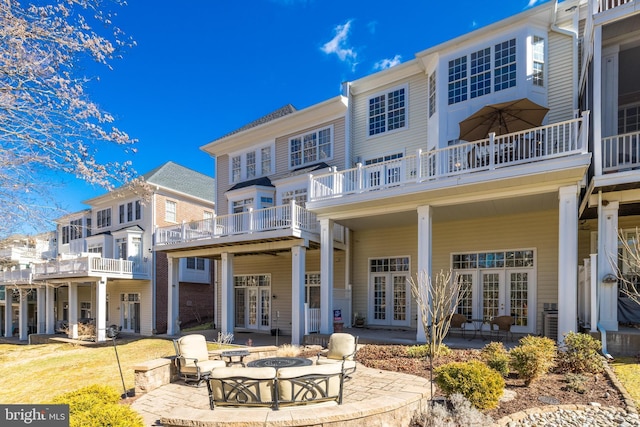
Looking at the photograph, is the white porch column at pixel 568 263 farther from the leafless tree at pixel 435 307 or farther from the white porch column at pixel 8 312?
the white porch column at pixel 8 312

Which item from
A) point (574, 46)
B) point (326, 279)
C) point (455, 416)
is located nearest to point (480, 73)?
→ point (574, 46)

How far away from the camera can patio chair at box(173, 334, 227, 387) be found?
24.1ft

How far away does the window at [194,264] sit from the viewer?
23944 mm

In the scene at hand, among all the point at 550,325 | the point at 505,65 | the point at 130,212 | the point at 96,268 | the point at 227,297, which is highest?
the point at 505,65

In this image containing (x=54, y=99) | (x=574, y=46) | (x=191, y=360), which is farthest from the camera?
(x=574, y=46)

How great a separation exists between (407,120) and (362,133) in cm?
212

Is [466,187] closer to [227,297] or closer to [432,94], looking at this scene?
[432,94]

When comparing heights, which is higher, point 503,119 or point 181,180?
point 503,119

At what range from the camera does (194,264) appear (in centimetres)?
2427

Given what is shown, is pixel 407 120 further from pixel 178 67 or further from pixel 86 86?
pixel 86 86

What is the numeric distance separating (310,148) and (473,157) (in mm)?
8323

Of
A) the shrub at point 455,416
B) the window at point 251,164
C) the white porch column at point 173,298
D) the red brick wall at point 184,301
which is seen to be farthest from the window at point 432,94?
the red brick wall at point 184,301

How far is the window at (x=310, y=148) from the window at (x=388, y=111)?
2.07 m

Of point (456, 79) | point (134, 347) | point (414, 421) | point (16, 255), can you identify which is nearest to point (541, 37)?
point (456, 79)
